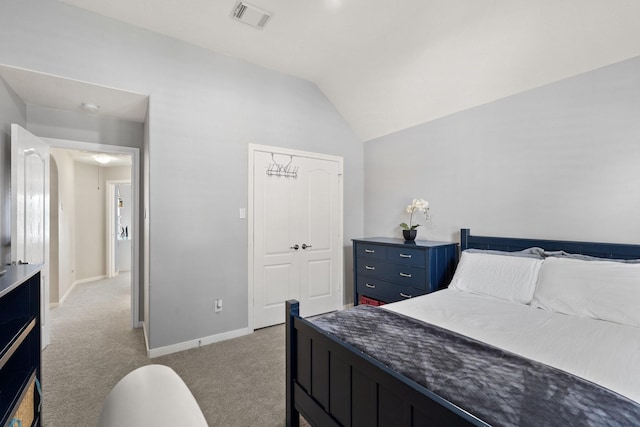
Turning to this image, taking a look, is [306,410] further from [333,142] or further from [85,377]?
[333,142]

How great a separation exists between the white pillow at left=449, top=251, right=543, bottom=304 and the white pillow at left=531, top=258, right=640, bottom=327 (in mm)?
76

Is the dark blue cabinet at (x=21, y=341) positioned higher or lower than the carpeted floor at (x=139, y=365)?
higher

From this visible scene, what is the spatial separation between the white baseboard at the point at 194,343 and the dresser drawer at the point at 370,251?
1556mm

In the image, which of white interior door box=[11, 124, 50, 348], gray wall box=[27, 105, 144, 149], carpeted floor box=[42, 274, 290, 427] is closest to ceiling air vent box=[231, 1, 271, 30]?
gray wall box=[27, 105, 144, 149]

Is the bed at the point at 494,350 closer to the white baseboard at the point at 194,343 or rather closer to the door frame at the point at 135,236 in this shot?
the white baseboard at the point at 194,343

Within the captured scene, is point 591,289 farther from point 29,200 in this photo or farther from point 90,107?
point 90,107

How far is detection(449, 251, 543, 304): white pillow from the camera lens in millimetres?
2289

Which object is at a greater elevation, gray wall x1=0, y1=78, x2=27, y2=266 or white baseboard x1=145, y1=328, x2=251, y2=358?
gray wall x1=0, y1=78, x2=27, y2=266

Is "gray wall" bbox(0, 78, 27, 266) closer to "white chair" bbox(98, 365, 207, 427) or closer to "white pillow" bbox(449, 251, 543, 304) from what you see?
"white chair" bbox(98, 365, 207, 427)

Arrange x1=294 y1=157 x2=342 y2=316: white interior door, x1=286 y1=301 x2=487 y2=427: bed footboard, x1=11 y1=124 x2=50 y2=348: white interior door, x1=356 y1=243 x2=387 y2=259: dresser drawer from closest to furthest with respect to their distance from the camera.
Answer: x1=286 y1=301 x2=487 y2=427: bed footboard, x1=11 y1=124 x2=50 y2=348: white interior door, x1=356 y1=243 x2=387 y2=259: dresser drawer, x1=294 y1=157 x2=342 y2=316: white interior door

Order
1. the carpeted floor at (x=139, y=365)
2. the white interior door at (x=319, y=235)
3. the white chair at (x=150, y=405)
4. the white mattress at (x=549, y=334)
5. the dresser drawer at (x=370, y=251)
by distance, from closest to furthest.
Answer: the white chair at (x=150, y=405) < the white mattress at (x=549, y=334) < the carpeted floor at (x=139, y=365) < the dresser drawer at (x=370, y=251) < the white interior door at (x=319, y=235)

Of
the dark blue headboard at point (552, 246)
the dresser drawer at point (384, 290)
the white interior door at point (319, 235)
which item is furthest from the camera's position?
the white interior door at point (319, 235)

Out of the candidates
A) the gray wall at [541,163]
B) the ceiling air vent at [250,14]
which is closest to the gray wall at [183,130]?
the ceiling air vent at [250,14]

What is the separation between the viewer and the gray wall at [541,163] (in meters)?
2.26
